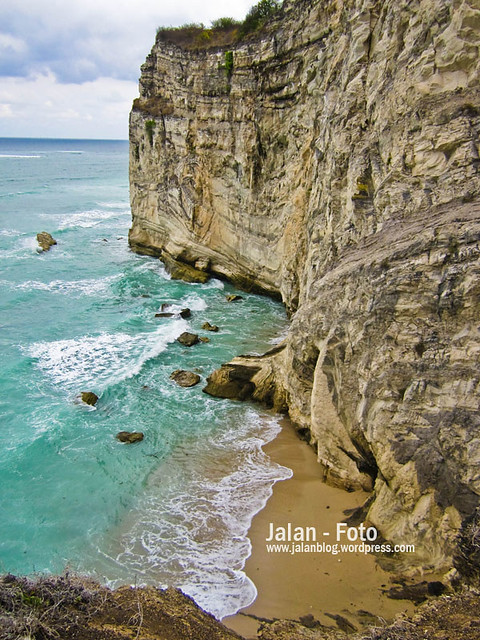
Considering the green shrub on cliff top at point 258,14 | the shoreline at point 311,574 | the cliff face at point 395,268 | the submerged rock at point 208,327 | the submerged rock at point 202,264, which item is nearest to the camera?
the shoreline at point 311,574

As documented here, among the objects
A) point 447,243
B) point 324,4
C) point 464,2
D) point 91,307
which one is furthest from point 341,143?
point 91,307

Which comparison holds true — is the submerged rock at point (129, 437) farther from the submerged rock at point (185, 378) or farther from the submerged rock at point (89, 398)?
the submerged rock at point (185, 378)

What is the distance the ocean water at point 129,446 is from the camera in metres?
9.02

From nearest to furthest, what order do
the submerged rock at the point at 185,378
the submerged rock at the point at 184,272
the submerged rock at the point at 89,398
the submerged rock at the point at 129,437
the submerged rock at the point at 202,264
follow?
the submerged rock at the point at 129,437
the submerged rock at the point at 89,398
the submerged rock at the point at 185,378
the submerged rock at the point at 184,272
the submerged rock at the point at 202,264

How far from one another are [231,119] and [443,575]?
2220 centimetres

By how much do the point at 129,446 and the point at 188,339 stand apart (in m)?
6.64

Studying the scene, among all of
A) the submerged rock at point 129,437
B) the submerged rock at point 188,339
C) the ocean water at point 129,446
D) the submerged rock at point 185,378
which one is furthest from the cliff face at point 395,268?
the submerged rock at point 188,339

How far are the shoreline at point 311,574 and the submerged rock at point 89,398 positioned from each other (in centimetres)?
693

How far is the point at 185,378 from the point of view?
15.7 metres

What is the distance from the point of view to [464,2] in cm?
799

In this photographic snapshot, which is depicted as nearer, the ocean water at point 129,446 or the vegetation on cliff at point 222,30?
the ocean water at point 129,446

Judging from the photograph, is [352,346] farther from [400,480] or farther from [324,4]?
[324,4]

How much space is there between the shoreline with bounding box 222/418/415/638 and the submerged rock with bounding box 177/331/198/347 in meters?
8.82

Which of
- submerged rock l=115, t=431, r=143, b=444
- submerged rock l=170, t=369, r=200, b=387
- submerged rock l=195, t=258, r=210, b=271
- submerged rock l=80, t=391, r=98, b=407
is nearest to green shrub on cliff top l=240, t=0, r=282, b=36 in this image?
submerged rock l=195, t=258, r=210, b=271
